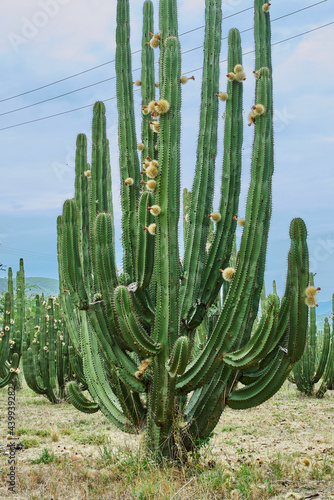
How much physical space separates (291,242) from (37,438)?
496cm

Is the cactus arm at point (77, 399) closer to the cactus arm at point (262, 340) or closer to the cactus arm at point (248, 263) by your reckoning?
the cactus arm at point (248, 263)

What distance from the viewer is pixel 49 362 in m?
10.9

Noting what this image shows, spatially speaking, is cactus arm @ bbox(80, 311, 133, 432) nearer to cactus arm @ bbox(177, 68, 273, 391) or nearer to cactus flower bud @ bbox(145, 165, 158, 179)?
cactus arm @ bbox(177, 68, 273, 391)

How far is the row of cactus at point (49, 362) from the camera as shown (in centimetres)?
1077

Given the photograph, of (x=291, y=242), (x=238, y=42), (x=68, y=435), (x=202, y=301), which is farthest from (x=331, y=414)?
(x=238, y=42)

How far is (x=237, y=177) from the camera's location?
Result: 201 inches

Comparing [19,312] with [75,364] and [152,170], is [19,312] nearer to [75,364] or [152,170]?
[75,364]

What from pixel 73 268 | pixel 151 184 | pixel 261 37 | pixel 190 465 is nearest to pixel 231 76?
pixel 261 37

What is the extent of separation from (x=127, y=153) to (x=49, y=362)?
6807mm

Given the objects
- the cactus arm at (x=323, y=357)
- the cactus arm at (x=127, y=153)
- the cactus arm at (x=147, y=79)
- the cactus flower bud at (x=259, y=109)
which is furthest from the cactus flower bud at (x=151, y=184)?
the cactus arm at (x=323, y=357)

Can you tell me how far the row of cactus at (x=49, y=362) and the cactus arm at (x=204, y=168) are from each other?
244 inches

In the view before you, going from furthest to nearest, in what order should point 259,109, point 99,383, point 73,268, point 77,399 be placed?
point 77,399
point 99,383
point 73,268
point 259,109

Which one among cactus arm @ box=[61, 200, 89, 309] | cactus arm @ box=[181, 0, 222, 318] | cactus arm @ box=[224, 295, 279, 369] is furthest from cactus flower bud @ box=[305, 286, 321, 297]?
cactus arm @ box=[61, 200, 89, 309]

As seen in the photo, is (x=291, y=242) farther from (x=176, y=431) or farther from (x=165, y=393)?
(x=176, y=431)
